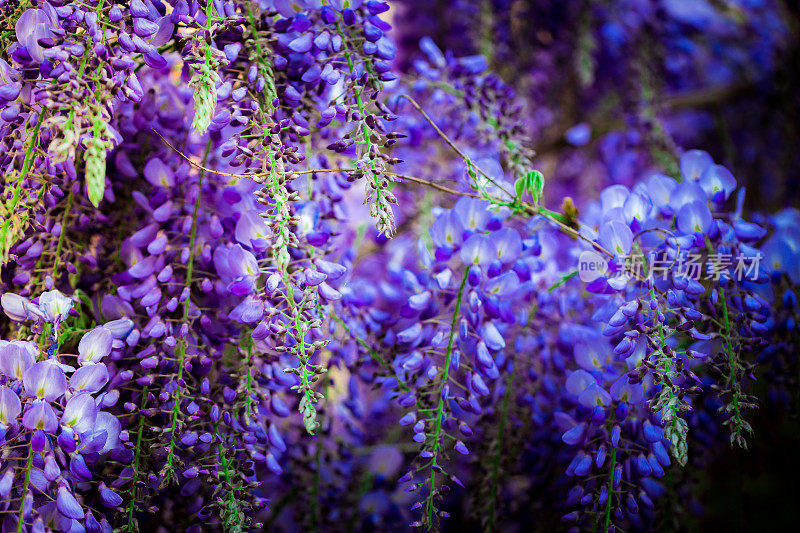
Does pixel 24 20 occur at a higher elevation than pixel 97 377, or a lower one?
higher

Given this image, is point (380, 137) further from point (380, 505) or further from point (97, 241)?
point (380, 505)

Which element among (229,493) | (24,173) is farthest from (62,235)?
(229,493)

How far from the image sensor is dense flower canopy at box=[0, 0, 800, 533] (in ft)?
2.02

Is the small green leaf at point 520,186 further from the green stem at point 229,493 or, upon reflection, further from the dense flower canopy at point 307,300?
the green stem at point 229,493

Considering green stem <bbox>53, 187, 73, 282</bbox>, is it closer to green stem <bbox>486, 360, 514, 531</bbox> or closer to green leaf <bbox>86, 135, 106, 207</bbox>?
green leaf <bbox>86, 135, 106, 207</bbox>

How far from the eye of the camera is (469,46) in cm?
140

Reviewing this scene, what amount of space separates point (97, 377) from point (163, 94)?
1.50 feet

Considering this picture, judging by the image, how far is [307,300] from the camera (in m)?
0.65

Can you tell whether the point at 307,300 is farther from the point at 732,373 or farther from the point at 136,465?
the point at 732,373

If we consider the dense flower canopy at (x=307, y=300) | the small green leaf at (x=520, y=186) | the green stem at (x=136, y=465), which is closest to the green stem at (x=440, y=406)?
the dense flower canopy at (x=307, y=300)

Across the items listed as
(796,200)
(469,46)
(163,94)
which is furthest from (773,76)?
(163,94)

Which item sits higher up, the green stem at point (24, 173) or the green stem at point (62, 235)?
the green stem at point (24, 173)

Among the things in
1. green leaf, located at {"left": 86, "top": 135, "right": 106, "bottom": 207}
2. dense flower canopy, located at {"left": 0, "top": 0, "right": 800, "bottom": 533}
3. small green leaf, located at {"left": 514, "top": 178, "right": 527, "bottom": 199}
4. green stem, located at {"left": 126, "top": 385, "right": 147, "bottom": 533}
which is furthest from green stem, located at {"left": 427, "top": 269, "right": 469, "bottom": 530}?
green leaf, located at {"left": 86, "top": 135, "right": 106, "bottom": 207}

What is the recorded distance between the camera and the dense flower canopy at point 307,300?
0.62 meters
